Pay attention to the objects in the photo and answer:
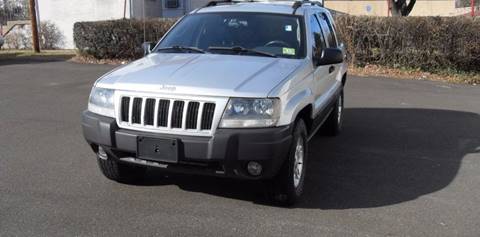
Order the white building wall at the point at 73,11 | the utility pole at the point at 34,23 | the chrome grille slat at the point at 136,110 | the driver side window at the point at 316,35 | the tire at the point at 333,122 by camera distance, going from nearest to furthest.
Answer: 1. the chrome grille slat at the point at 136,110
2. the driver side window at the point at 316,35
3. the tire at the point at 333,122
4. the utility pole at the point at 34,23
5. the white building wall at the point at 73,11

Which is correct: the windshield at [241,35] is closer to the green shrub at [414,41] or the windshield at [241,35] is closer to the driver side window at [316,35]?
the driver side window at [316,35]

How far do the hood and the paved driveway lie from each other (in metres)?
1.03

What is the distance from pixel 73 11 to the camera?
2306 cm

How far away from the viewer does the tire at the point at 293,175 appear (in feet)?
15.2

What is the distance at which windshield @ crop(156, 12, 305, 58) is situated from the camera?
18.1 ft

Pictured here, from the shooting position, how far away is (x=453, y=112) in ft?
31.9

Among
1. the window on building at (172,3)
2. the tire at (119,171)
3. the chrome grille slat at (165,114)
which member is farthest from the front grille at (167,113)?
the window on building at (172,3)

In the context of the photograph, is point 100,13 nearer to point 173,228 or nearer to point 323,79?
point 323,79

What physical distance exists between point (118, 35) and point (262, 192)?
1293cm

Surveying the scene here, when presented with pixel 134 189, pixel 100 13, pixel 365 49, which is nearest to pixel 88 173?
pixel 134 189

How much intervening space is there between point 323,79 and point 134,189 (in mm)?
2401

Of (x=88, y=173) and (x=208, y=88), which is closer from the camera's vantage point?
(x=208, y=88)

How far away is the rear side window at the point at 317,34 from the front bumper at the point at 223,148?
67.6 inches

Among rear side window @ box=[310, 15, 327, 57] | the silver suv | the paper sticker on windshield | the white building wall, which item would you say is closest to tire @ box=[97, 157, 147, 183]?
the silver suv
